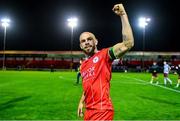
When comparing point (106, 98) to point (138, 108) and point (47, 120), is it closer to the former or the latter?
point (47, 120)

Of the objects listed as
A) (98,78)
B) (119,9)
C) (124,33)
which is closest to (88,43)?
(98,78)

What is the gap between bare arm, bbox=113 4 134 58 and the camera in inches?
152

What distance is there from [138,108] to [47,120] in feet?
14.9

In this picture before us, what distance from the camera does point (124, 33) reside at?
396cm

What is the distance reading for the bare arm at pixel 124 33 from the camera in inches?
152

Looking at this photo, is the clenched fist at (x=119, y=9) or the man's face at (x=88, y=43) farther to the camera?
the man's face at (x=88, y=43)

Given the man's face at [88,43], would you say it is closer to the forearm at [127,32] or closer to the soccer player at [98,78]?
the soccer player at [98,78]

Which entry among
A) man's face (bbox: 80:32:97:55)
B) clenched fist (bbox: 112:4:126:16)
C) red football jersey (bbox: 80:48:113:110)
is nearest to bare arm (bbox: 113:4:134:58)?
clenched fist (bbox: 112:4:126:16)

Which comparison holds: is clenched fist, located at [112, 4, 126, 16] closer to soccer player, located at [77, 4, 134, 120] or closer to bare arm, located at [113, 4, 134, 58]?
bare arm, located at [113, 4, 134, 58]

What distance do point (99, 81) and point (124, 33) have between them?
81cm

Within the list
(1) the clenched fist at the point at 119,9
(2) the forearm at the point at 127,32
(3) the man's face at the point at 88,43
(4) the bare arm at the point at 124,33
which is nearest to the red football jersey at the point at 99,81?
(3) the man's face at the point at 88,43

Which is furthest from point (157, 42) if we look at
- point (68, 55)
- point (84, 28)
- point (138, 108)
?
point (138, 108)

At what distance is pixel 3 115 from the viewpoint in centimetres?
1090

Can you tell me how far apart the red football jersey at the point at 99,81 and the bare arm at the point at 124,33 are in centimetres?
24
